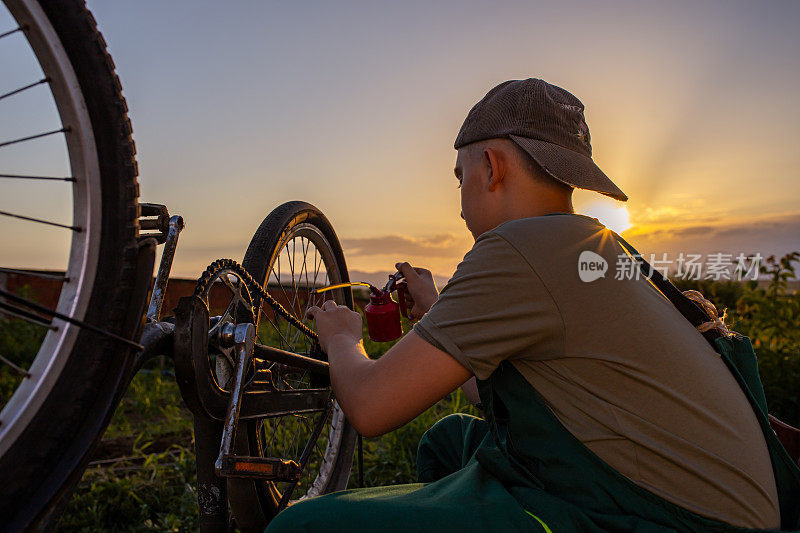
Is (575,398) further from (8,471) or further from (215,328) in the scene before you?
(8,471)

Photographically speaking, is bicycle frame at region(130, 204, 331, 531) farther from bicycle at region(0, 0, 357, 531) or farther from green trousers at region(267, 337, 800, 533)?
→ green trousers at region(267, 337, 800, 533)

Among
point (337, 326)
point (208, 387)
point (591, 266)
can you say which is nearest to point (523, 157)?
point (591, 266)

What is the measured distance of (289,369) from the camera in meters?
2.15

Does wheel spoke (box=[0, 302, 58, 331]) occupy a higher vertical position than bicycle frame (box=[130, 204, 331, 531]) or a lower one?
higher

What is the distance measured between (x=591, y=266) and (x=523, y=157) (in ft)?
1.27

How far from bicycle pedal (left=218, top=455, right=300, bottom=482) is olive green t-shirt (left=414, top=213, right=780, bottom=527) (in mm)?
482

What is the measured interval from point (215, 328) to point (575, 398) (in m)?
0.89

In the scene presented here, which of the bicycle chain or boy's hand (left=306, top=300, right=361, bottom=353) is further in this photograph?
boy's hand (left=306, top=300, right=361, bottom=353)

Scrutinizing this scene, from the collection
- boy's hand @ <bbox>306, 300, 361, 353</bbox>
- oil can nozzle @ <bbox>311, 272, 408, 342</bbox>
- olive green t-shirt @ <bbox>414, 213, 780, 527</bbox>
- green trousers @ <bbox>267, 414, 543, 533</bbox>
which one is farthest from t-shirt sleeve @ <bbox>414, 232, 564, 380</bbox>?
oil can nozzle @ <bbox>311, 272, 408, 342</bbox>

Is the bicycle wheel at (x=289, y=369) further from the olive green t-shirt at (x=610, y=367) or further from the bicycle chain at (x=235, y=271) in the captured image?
the olive green t-shirt at (x=610, y=367)

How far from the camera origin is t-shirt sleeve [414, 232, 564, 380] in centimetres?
134

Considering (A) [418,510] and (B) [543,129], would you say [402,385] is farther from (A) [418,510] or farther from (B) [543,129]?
(B) [543,129]

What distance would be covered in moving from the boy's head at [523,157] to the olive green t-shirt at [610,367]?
26 cm

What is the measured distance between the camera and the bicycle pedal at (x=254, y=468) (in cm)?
147
